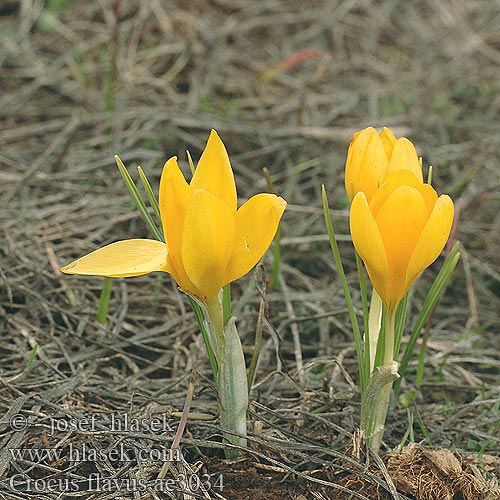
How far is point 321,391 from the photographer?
170 cm

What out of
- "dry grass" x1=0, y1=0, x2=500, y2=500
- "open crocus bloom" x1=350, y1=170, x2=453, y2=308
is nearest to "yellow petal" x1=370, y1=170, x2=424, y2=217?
"open crocus bloom" x1=350, y1=170, x2=453, y2=308

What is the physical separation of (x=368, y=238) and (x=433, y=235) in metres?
0.10

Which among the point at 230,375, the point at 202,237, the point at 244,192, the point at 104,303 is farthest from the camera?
the point at 244,192

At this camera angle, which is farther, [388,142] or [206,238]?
[388,142]

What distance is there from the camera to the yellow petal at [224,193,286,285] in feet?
4.08

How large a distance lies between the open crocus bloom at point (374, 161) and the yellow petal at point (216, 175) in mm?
240

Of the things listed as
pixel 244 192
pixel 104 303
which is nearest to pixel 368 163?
pixel 104 303

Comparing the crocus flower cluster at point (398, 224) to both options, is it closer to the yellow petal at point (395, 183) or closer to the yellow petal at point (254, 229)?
the yellow petal at point (395, 183)

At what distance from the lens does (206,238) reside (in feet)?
3.95

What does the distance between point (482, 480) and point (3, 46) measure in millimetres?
2569

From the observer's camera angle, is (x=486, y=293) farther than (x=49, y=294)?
Yes

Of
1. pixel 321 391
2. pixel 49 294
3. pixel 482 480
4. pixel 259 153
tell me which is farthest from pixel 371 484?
pixel 259 153

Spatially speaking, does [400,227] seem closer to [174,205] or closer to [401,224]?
[401,224]

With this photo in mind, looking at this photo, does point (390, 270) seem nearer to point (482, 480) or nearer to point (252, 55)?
point (482, 480)
